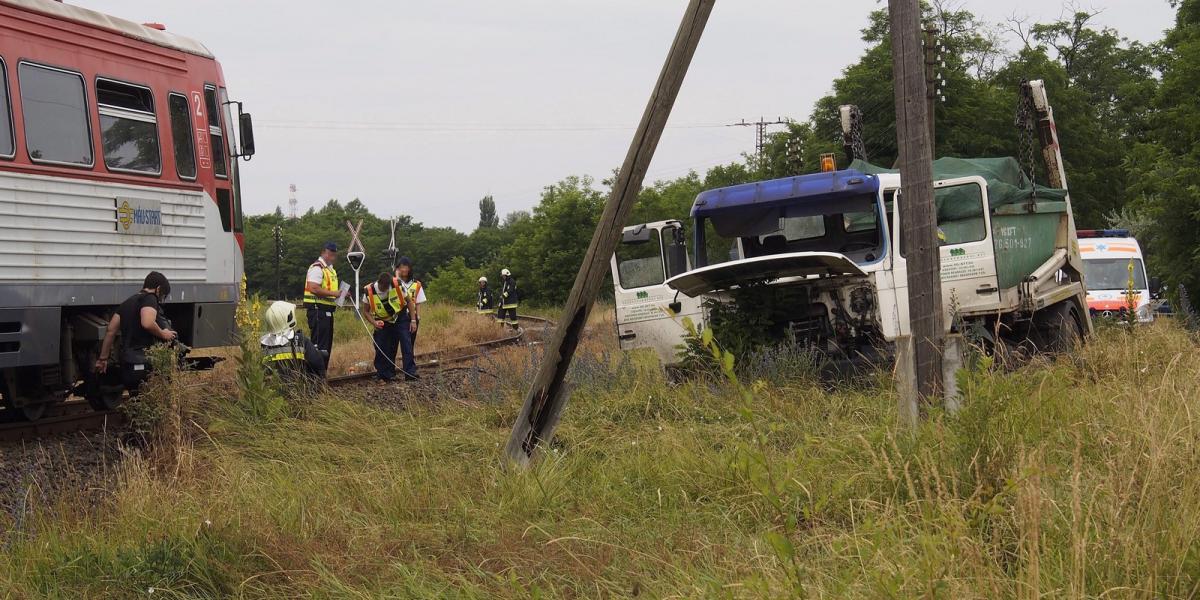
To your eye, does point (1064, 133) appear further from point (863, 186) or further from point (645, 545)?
point (645, 545)

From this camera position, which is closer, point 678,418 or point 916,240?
point 916,240

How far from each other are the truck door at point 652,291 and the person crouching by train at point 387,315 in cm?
321

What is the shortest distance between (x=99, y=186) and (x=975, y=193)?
326 inches

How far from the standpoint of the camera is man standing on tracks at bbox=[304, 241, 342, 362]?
44.5 ft

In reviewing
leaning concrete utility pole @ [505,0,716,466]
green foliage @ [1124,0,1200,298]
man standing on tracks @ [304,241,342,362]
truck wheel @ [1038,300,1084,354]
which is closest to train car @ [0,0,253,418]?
man standing on tracks @ [304,241,342,362]

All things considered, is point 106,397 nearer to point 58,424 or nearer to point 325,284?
point 58,424

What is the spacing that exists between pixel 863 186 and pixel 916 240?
3573mm

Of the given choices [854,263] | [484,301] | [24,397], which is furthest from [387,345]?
[484,301]

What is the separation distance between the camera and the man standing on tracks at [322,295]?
13.6 meters

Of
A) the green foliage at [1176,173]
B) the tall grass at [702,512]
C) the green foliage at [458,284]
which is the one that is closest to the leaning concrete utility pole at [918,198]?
the tall grass at [702,512]

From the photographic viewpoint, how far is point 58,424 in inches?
408

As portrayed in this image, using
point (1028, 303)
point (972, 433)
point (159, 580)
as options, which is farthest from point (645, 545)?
point (1028, 303)

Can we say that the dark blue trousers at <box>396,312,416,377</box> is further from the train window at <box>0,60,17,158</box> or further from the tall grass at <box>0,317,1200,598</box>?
the train window at <box>0,60,17,158</box>

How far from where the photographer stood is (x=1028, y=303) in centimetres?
1192
